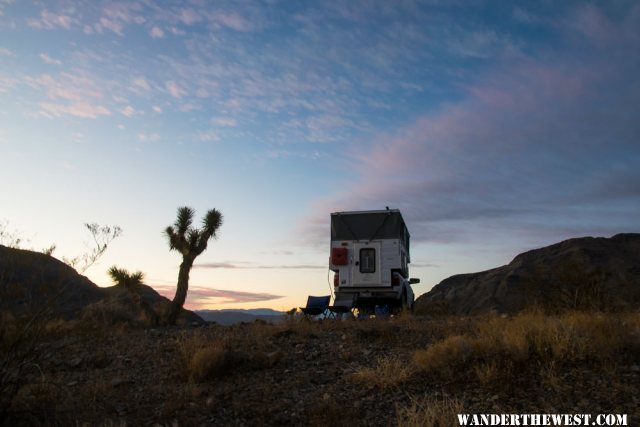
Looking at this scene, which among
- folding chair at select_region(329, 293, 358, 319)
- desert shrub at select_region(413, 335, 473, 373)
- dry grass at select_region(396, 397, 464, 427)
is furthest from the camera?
folding chair at select_region(329, 293, 358, 319)

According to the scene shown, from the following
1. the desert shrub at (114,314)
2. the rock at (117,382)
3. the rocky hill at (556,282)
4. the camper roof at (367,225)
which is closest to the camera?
the rock at (117,382)

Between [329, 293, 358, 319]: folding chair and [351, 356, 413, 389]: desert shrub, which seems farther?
[329, 293, 358, 319]: folding chair

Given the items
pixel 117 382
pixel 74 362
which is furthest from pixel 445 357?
pixel 74 362

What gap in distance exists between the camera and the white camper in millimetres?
15727

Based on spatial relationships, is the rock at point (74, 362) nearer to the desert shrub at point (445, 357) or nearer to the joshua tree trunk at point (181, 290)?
the desert shrub at point (445, 357)

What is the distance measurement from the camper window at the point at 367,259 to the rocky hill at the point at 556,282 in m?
4.15

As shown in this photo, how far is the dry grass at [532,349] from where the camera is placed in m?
6.66

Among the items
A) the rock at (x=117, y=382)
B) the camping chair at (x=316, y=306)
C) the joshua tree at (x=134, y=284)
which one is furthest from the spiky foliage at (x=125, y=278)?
the rock at (x=117, y=382)

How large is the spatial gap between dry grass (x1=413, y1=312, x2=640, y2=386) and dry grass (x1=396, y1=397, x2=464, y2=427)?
913 millimetres

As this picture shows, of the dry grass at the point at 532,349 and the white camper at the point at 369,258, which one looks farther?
the white camper at the point at 369,258

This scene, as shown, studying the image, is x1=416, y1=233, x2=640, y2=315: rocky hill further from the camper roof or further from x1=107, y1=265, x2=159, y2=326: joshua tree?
x1=107, y1=265, x2=159, y2=326: joshua tree

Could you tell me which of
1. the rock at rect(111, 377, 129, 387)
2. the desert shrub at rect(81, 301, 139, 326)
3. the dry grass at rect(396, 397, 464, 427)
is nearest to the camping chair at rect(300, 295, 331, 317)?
the desert shrub at rect(81, 301, 139, 326)

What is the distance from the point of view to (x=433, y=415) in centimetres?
519

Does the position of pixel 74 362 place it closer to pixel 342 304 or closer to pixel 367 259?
pixel 342 304
